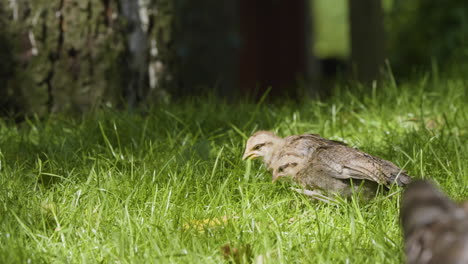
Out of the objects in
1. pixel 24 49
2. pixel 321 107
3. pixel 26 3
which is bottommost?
pixel 321 107

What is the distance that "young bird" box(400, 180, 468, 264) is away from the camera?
2061 millimetres

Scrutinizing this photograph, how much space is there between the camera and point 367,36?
6.40 meters

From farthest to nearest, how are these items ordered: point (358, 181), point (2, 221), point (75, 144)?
point (75, 144) → point (358, 181) → point (2, 221)

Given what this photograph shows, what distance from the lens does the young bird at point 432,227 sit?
81.1 inches

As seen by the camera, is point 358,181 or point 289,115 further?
point 289,115

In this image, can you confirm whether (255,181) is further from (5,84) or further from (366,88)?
(5,84)

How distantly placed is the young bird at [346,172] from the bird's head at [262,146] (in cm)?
32

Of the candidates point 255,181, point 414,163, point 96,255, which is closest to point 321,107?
point 414,163

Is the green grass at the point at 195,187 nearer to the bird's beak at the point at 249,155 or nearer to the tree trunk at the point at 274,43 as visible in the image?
the bird's beak at the point at 249,155

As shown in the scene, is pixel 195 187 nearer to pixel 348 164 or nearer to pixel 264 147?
pixel 264 147

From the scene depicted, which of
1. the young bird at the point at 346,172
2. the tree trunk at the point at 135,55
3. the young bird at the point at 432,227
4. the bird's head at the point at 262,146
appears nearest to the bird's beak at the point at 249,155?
the bird's head at the point at 262,146

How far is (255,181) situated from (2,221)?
113cm

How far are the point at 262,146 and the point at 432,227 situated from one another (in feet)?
4.80

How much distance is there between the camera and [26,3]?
4.88 m
